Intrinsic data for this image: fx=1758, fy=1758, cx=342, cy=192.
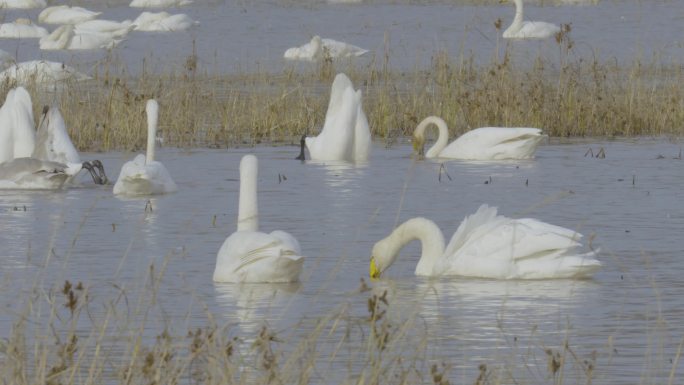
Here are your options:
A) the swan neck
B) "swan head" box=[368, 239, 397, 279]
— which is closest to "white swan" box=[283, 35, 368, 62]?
the swan neck

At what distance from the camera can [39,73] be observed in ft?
66.9

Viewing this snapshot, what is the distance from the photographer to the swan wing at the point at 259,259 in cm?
857

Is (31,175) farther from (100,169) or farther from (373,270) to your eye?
(373,270)

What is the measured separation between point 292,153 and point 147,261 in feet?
20.6

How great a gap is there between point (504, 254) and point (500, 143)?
239 inches

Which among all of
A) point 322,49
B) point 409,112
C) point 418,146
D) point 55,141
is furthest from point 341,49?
point 55,141

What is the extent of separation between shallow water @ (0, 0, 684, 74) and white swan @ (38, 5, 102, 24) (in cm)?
162

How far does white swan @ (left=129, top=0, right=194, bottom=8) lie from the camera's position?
42.7 meters

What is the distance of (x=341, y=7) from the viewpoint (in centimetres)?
3950

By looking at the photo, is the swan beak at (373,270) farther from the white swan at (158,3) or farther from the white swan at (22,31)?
the white swan at (158,3)

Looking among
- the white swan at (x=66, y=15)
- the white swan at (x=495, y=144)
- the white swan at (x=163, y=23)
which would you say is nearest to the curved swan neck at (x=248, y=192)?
the white swan at (x=495, y=144)

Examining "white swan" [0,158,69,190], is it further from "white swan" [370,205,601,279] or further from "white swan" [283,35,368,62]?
"white swan" [283,35,368,62]

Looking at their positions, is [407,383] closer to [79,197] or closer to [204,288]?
[204,288]

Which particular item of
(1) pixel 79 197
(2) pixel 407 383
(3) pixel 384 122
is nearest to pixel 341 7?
(3) pixel 384 122
